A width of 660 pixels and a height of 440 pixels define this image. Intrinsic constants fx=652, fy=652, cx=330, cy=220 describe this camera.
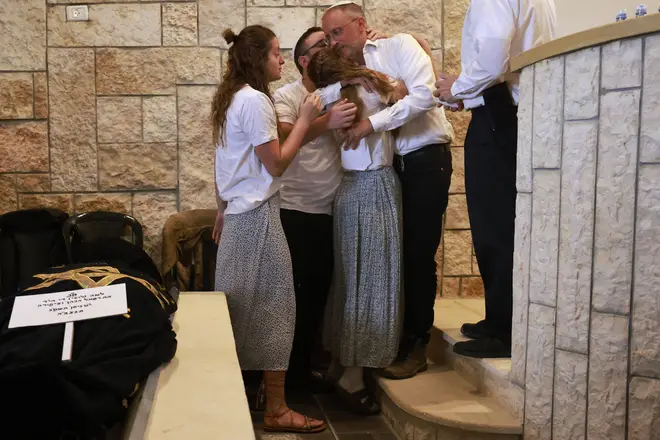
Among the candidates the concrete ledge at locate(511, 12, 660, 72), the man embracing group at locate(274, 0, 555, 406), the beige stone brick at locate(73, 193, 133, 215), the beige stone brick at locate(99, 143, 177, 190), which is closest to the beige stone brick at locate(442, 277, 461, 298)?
the man embracing group at locate(274, 0, 555, 406)

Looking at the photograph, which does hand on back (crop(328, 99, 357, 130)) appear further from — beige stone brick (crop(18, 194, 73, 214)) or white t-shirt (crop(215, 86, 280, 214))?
beige stone brick (crop(18, 194, 73, 214))

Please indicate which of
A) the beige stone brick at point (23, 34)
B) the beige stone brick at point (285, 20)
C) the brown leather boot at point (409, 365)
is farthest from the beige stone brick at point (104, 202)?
the brown leather boot at point (409, 365)

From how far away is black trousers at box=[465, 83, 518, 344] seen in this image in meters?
2.32

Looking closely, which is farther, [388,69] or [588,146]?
[388,69]

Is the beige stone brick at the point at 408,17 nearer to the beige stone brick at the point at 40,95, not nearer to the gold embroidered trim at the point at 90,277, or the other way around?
the beige stone brick at the point at 40,95

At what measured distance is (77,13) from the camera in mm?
3584

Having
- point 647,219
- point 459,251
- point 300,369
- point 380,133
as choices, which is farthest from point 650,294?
point 459,251

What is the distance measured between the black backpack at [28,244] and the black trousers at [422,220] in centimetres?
193

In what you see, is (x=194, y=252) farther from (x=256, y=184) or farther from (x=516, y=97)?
(x=516, y=97)

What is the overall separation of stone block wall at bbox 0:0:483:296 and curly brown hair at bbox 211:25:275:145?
1.16 metres

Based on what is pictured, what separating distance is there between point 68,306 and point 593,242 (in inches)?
56.5

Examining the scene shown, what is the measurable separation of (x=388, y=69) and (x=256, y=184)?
2.48 ft

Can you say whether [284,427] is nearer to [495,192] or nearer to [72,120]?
[495,192]

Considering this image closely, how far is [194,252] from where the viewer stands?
3572 mm
